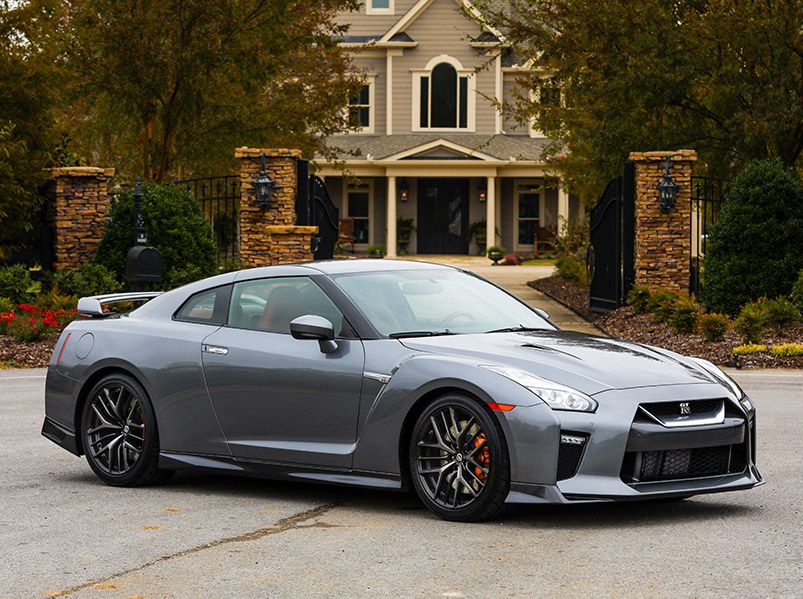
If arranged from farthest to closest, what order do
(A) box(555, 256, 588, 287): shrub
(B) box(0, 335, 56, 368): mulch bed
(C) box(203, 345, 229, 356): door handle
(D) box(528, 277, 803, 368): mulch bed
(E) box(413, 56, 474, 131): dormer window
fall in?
1. (E) box(413, 56, 474, 131): dormer window
2. (A) box(555, 256, 588, 287): shrub
3. (B) box(0, 335, 56, 368): mulch bed
4. (D) box(528, 277, 803, 368): mulch bed
5. (C) box(203, 345, 229, 356): door handle

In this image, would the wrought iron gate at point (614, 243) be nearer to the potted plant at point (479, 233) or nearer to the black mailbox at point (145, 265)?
the black mailbox at point (145, 265)

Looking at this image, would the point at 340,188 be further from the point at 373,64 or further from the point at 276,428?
the point at 276,428

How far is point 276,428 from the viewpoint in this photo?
8.77 metres

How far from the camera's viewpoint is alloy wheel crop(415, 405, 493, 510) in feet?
25.5

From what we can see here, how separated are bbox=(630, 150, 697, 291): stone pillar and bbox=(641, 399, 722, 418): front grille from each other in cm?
1624

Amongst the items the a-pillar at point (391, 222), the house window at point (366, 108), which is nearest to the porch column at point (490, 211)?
the a-pillar at point (391, 222)

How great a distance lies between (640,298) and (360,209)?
1054 inches

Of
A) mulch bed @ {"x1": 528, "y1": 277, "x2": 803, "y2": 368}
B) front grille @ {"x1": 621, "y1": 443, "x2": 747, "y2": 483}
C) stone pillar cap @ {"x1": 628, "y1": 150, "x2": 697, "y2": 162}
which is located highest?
stone pillar cap @ {"x1": 628, "y1": 150, "x2": 697, "y2": 162}

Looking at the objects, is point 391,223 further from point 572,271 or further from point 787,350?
point 787,350

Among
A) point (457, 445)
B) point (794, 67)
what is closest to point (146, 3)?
point (794, 67)

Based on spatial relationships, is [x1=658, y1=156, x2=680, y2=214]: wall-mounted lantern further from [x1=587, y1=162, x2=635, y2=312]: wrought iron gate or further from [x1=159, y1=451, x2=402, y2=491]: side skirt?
[x1=159, y1=451, x2=402, y2=491]: side skirt

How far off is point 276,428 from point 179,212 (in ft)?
52.1

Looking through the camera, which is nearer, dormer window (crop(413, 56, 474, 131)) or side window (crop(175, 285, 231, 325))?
side window (crop(175, 285, 231, 325))

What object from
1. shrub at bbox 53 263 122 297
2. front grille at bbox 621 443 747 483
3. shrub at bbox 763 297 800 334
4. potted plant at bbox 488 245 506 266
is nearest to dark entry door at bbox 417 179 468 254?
potted plant at bbox 488 245 506 266
